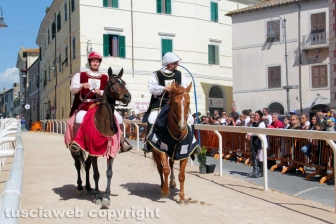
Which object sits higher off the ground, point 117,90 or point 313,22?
point 313,22

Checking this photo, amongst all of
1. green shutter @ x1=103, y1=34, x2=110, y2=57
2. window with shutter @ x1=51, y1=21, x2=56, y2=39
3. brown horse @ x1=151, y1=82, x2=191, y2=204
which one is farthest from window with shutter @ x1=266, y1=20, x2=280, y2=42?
brown horse @ x1=151, y1=82, x2=191, y2=204

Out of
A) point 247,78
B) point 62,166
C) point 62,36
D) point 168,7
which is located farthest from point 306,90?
point 62,166

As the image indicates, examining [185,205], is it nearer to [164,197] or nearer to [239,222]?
[164,197]

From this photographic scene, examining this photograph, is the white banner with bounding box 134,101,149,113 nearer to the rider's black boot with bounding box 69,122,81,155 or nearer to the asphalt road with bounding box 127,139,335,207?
the asphalt road with bounding box 127,139,335,207

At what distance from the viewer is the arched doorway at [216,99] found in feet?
117

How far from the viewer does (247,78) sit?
33.3m

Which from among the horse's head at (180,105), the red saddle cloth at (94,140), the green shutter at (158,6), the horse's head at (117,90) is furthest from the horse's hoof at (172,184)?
the green shutter at (158,6)

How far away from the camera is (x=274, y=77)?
32.0m

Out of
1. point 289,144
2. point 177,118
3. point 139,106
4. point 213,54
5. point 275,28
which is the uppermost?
point 275,28

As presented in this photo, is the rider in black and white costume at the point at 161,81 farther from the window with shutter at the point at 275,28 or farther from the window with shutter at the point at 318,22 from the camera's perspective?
the window with shutter at the point at 275,28
